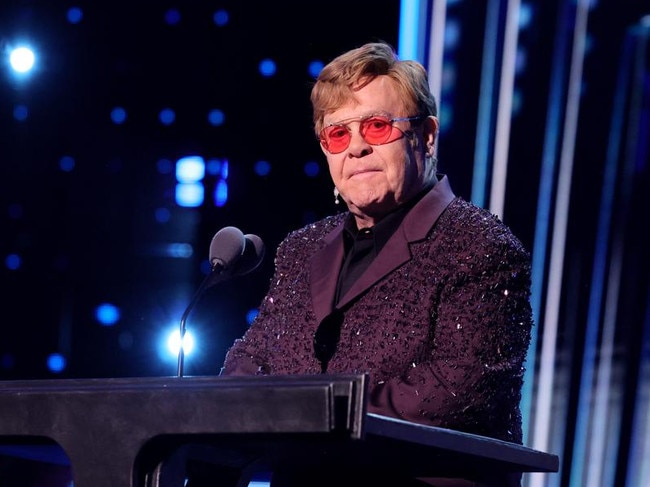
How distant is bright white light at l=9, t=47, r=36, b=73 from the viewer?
4.39 metres

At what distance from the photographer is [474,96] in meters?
3.26

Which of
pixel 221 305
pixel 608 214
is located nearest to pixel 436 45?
pixel 608 214

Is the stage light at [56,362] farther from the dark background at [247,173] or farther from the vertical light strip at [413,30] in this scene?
the vertical light strip at [413,30]

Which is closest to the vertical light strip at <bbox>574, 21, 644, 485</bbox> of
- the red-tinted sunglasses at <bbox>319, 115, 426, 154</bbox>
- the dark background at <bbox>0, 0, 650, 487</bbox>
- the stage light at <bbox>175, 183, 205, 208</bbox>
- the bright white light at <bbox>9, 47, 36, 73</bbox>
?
the dark background at <bbox>0, 0, 650, 487</bbox>

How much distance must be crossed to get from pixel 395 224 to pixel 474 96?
43.5 inches

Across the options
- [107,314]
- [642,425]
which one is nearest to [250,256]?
[642,425]

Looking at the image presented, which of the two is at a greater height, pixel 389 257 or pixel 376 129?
pixel 376 129

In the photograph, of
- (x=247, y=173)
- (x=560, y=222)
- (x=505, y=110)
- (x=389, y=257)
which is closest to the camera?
(x=389, y=257)

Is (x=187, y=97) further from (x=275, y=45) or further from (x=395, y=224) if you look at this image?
(x=395, y=224)

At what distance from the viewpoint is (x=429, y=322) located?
80.3 inches

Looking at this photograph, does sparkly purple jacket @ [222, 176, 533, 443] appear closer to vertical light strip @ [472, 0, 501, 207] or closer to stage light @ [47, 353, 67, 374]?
vertical light strip @ [472, 0, 501, 207]

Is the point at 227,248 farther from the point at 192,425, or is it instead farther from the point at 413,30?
the point at 413,30

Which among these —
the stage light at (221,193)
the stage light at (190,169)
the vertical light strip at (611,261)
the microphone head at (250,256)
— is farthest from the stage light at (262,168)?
the microphone head at (250,256)

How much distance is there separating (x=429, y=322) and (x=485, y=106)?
1.38m
